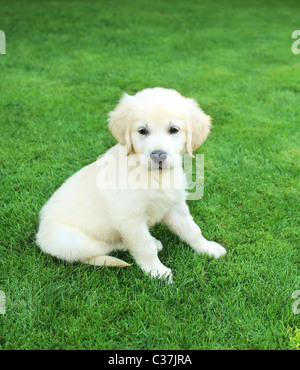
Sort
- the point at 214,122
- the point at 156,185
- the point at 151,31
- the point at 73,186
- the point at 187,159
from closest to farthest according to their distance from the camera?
the point at 156,185 → the point at 73,186 → the point at 187,159 → the point at 214,122 → the point at 151,31

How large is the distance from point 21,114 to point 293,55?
17.0 feet

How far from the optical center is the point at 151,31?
8508 millimetres

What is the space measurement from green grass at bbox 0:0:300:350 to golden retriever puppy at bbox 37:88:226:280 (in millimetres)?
158

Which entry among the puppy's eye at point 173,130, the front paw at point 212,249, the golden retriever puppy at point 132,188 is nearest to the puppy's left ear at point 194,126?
the golden retriever puppy at point 132,188

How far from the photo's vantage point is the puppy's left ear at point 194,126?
7.22 ft

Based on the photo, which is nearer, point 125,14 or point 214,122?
point 214,122

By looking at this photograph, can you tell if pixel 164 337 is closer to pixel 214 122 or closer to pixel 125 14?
pixel 214 122

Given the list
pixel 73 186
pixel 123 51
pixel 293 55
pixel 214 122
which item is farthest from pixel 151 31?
pixel 73 186

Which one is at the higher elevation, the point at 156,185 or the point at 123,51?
the point at 123,51

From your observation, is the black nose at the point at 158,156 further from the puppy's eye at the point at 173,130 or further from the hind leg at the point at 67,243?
the hind leg at the point at 67,243
